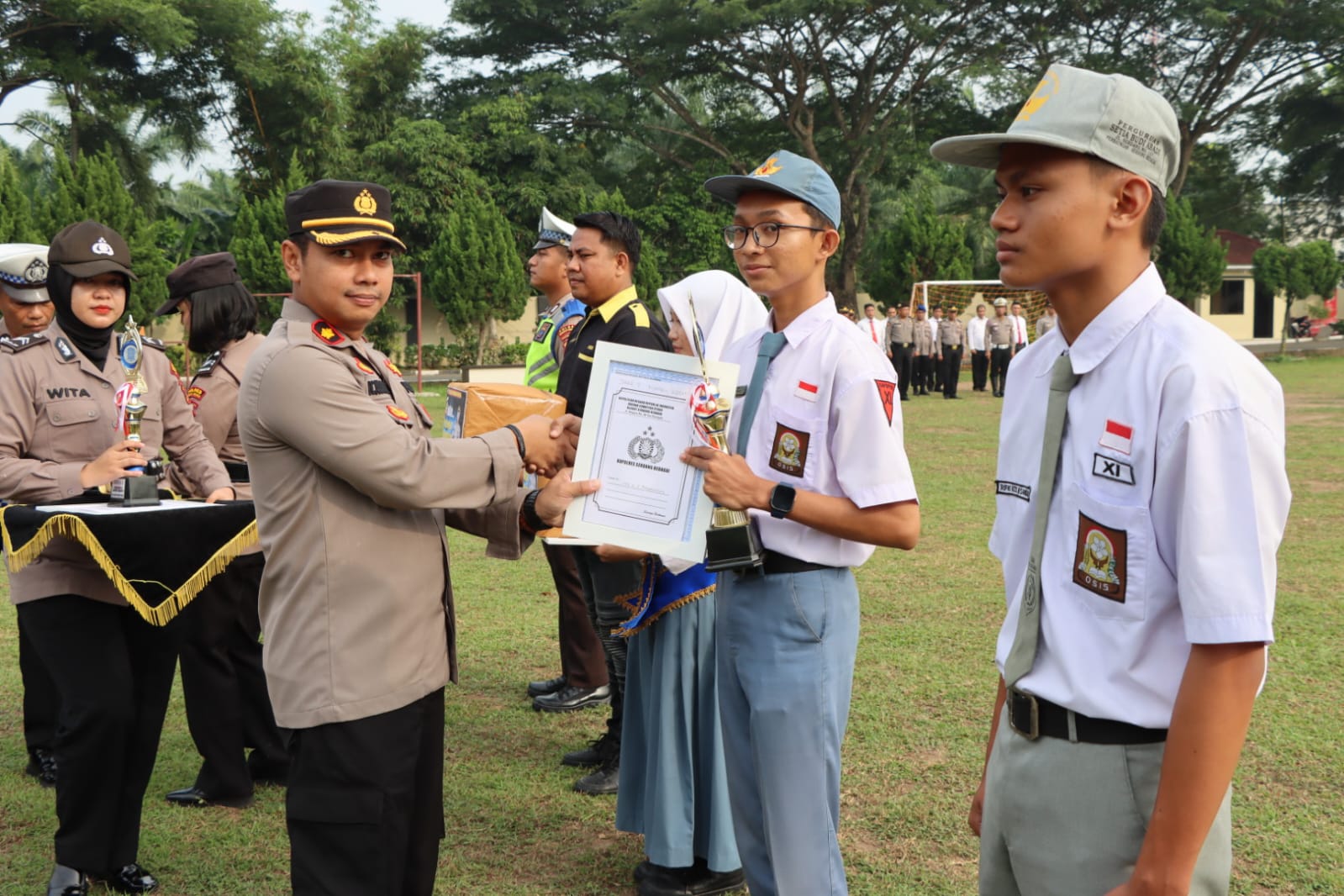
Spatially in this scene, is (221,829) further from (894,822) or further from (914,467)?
(914,467)

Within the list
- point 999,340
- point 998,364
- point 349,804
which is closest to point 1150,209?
point 349,804

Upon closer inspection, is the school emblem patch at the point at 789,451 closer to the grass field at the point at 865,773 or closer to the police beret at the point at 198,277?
the grass field at the point at 865,773

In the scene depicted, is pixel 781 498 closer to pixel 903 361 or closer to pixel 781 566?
pixel 781 566

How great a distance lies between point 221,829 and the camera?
4.39 meters

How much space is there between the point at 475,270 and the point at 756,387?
28.7 meters

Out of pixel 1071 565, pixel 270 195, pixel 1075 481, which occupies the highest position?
pixel 270 195

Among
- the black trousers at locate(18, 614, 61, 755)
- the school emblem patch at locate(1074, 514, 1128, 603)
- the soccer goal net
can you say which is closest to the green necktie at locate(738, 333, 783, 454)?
the school emblem patch at locate(1074, 514, 1128, 603)

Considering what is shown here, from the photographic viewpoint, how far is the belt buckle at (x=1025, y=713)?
5.99ft

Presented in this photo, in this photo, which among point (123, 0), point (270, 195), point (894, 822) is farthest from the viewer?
point (270, 195)

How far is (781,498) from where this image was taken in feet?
8.86

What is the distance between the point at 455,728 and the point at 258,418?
→ 3.03 metres

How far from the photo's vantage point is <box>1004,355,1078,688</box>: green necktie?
1.85 metres

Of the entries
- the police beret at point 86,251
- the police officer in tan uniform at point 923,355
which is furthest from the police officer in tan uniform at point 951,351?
the police beret at point 86,251

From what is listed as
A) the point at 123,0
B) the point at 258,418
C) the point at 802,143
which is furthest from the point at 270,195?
the point at 258,418
